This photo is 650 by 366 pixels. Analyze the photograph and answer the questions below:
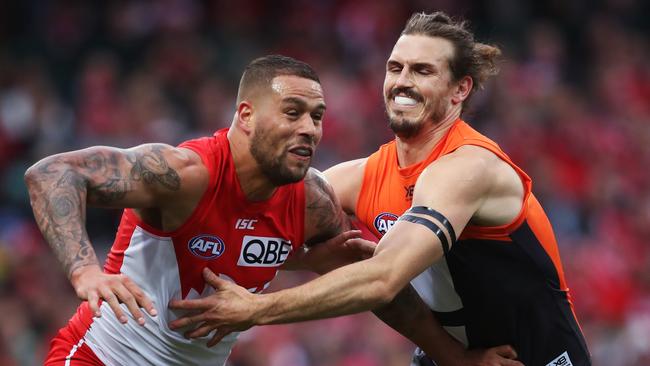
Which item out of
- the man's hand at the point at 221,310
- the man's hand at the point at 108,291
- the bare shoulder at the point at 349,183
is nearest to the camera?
the man's hand at the point at 108,291

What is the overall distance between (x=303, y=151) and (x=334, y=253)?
0.85 m

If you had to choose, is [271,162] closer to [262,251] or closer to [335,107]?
[262,251]

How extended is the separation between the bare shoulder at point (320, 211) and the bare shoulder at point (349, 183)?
0.29 metres

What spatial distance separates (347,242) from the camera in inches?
252

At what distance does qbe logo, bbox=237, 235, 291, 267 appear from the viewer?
5.93 metres

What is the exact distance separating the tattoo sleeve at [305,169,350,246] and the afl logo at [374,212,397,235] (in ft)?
0.63

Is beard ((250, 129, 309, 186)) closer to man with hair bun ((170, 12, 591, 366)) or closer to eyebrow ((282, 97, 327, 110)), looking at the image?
eyebrow ((282, 97, 327, 110))

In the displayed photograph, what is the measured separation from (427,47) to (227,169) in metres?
1.42

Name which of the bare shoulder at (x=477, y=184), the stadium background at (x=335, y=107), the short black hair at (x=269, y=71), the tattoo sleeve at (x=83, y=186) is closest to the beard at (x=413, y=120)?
the bare shoulder at (x=477, y=184)

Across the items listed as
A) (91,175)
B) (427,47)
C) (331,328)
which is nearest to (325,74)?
(331,328)

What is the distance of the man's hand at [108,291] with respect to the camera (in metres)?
4.79

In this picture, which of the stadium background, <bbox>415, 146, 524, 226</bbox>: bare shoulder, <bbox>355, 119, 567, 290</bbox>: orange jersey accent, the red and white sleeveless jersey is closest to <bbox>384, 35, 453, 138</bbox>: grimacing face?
<bbox>355, 119, 567, 290</bbox>: orange jersey accent

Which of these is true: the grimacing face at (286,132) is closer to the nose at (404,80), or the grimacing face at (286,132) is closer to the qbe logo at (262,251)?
the qbe logo at (262,251)

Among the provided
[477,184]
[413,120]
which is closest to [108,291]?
[477,184]
